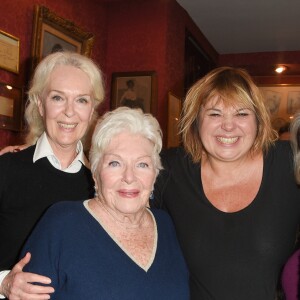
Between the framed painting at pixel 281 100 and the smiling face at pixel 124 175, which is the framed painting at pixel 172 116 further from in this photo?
the smiling face at pixel 124 175

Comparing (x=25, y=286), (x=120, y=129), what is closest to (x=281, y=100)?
(x=120, y=129)

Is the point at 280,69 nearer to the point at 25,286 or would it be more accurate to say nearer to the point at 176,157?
the point at 176,157

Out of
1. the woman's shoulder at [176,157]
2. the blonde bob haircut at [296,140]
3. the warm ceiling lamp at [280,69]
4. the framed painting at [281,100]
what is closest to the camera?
the blonde bob haircut at [296,140]

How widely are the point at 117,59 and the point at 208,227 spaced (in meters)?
3.31

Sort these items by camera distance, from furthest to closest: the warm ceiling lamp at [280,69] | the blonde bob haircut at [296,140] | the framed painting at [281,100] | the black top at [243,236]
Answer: the framed painting at [281,100]
the warm ceiling lamp at [280,69]
the blonde bob haircut at [296,140]
the black top at [243,236]

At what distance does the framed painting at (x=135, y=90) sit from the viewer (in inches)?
179

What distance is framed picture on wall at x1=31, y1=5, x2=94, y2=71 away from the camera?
135 inches

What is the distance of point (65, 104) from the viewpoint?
1.88m

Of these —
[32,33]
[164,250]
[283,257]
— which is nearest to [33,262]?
[164,250]

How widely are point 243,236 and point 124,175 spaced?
0.56 meters

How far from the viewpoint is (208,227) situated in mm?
1790

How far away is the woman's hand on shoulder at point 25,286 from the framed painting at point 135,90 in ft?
10.6

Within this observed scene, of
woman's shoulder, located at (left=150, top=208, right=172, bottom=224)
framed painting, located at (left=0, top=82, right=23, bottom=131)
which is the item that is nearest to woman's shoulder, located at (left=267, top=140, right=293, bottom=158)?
woman's shoulder, located at (left=150, top=208, right=172, bottom=224)

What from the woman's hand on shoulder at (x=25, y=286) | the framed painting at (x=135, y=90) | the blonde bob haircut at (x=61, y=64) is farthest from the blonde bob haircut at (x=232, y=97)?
the framed painting at (x=135, y=90)
